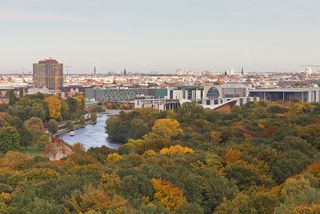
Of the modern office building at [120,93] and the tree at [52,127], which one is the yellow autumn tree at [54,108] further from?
the modern office building at [120,93]

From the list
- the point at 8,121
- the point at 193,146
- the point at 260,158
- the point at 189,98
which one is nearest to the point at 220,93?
the point at 189,98

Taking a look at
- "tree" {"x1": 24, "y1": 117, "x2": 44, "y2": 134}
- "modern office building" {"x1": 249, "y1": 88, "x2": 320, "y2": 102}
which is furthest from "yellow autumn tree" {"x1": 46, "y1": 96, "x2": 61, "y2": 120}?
"modern office building" {"x1": 249, "y1": 88, "x2": 320, "y2": 102}

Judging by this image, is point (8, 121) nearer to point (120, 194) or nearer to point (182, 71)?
point (120, 194)

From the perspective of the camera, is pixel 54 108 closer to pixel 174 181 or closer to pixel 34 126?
pixel 34 126

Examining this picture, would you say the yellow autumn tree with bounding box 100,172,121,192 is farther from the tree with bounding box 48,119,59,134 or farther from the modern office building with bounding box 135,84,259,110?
the modern office building with bounding box 135,84,259,110

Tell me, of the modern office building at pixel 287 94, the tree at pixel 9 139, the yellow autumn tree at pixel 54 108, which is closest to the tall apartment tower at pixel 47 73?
the modern office building at pixel 287 94
